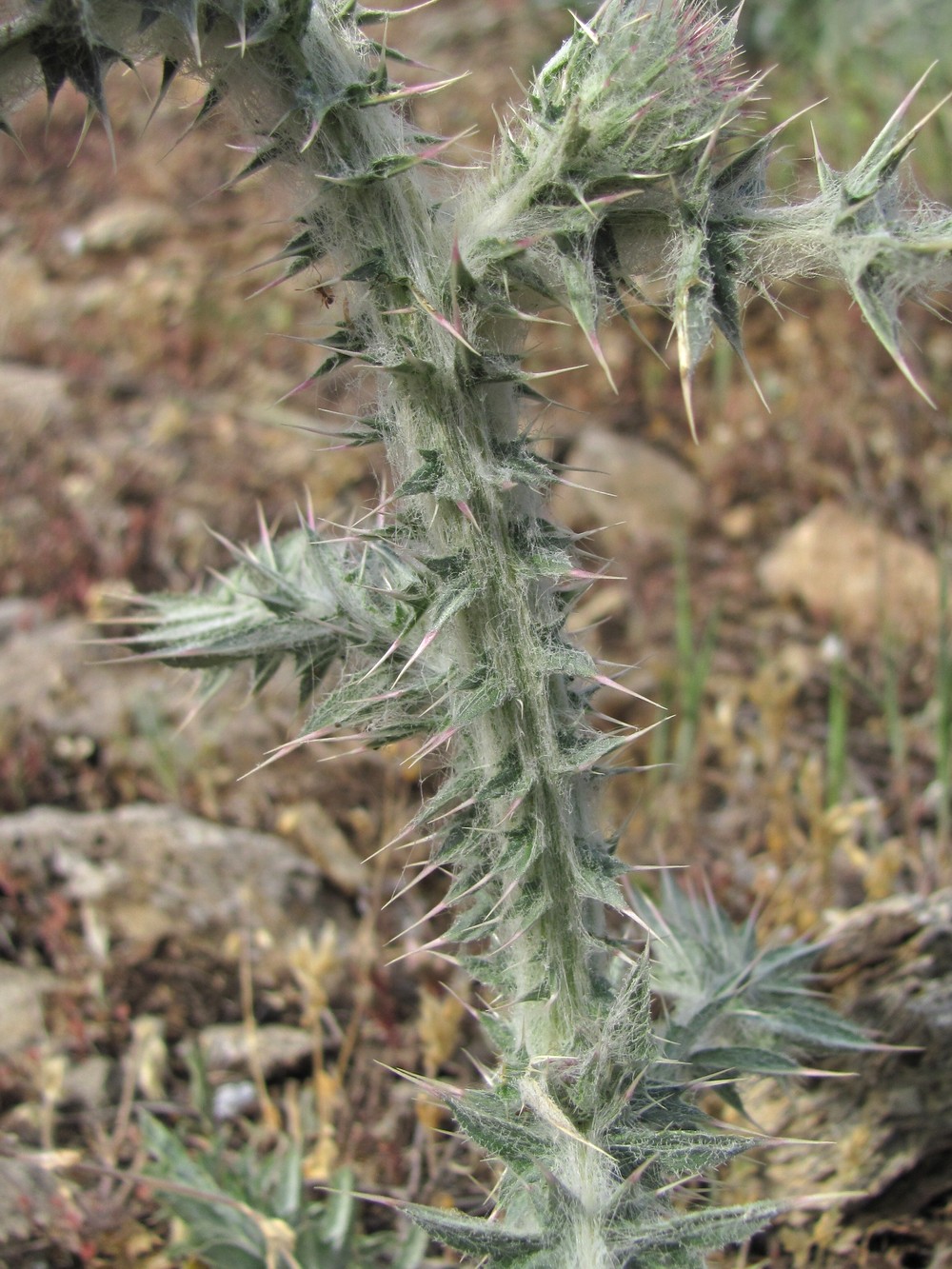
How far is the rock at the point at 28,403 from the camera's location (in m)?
5.24

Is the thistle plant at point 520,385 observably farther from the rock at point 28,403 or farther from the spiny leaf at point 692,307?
the rock at point 28,403

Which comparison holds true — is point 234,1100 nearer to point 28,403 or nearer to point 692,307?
point 692,307

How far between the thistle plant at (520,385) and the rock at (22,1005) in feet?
5.60

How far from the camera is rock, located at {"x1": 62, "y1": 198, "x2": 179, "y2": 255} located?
21.4 feet

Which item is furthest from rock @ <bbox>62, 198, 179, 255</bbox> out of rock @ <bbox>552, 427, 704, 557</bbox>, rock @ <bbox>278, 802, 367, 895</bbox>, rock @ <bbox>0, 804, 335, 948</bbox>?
rock @ <bbox>278, 802, 367, 895</bbox>

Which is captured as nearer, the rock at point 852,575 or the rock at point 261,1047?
the rock at point 261,1047

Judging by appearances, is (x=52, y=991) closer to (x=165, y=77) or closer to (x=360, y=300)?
(x=360, y=300)

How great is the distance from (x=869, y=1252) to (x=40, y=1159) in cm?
184

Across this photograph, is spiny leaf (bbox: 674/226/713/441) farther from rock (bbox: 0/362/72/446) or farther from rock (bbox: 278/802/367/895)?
rock (bbox: 0/362/72/446)

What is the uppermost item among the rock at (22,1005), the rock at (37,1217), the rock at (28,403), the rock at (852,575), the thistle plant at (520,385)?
the rock at (28,403)

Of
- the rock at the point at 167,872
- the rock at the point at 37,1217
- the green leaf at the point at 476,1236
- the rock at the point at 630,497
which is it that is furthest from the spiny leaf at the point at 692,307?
the rock at the point at 630,497

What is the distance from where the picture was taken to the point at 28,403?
5.41 m

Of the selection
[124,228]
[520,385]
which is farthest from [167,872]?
[124,228]

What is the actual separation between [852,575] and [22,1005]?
3482 mm
